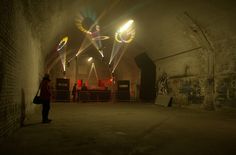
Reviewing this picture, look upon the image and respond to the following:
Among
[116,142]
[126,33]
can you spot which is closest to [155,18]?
[126,33]

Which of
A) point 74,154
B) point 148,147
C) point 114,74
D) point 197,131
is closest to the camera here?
point 74,154

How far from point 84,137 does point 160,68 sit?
13.4 meters

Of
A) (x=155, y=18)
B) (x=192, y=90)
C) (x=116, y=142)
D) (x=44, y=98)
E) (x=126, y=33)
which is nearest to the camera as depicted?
(x=116, y=142)

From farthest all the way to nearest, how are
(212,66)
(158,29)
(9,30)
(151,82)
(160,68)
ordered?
(151,82) < (160,68) < (158,29) < (212,66) < (9,30)

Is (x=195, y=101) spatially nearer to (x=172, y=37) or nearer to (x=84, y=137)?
(x=172, y=37)

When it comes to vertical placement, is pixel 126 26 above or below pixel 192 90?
above

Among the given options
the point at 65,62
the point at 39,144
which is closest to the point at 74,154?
the point at 39,144

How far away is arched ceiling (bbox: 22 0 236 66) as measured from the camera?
9312mm

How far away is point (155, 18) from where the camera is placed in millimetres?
13125

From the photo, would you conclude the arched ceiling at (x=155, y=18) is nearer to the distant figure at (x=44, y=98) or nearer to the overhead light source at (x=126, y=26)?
the overhead light source at (x=126, y=26)

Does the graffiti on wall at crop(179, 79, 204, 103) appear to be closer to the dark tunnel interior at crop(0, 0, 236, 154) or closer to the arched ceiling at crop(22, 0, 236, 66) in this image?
the dark tunnel interior at crop(0, 0, 236, 154)

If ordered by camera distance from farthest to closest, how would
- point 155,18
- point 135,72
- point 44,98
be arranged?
point 135,72 < point 155,18 < point 44,98

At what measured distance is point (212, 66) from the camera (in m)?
12.2

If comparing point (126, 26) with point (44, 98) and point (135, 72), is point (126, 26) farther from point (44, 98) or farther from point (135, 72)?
point (44, 98)
